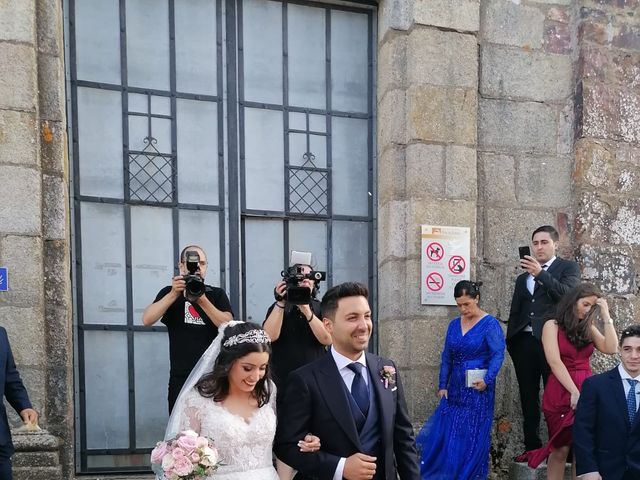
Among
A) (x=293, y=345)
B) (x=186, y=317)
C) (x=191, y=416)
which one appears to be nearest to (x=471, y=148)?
(x=293, y=345)

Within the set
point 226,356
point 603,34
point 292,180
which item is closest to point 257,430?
point 226,356

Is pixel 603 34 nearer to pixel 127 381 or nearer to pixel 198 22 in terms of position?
pixel 198 22

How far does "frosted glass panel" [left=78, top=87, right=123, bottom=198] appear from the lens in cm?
526

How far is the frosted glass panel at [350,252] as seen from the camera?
235 inches

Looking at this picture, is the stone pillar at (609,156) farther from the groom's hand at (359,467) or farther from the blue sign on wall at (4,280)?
the blue sign on wall at (4,280)

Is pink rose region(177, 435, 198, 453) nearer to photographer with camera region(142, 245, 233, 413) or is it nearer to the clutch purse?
photographer with camera region(142, 245, 233, 413)

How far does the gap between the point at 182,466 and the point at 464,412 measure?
2.91m

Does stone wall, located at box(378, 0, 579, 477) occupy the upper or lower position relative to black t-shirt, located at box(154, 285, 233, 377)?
upper

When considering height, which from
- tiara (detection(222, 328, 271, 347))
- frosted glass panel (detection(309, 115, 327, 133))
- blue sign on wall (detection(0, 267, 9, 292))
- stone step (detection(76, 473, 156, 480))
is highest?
frosted glass panel (detection(309, 115, 327, 133))

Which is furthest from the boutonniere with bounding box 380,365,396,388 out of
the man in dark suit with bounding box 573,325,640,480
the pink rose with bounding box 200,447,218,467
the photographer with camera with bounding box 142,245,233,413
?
the man in dark suit with bounding box 573,325,640,480

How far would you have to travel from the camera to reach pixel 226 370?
3.27 m

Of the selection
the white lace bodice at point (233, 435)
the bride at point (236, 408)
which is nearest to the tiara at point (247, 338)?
the bride at point (236, 408)

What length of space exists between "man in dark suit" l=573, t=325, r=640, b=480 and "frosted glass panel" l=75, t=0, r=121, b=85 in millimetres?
4314

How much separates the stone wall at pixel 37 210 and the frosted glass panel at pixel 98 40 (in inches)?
14.4
